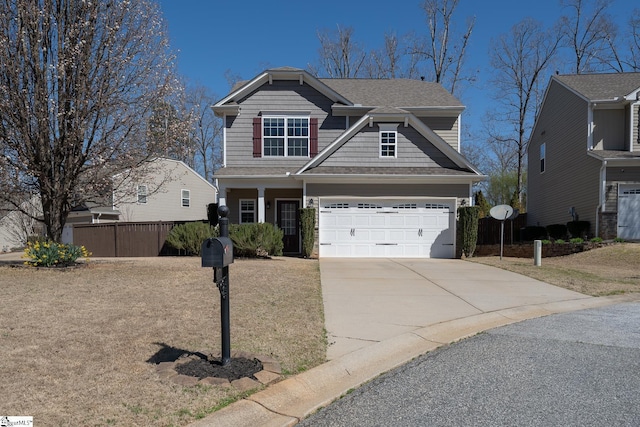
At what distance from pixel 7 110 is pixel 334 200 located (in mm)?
10038

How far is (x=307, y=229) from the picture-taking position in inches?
618

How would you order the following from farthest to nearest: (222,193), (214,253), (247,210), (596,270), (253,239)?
(247,210) → (222,193) → (253,239) → (596,270) → (214,253)

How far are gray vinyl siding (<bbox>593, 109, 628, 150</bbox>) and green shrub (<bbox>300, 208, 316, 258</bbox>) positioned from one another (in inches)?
518

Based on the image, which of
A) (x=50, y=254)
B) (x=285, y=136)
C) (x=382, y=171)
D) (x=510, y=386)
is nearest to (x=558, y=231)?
(x=382, y=171)

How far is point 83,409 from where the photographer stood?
3445mm

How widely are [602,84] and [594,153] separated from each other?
448cm

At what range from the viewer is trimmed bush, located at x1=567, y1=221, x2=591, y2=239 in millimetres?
18956

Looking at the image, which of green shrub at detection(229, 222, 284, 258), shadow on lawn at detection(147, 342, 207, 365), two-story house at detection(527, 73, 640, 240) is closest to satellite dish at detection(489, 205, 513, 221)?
two-story house at detection(527, 73, 640, 240)

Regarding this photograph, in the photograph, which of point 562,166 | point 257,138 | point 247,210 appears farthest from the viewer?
point 562,166

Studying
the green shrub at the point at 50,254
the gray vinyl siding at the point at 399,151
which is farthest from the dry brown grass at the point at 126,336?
the gray vinyl siding at the point at 399,151

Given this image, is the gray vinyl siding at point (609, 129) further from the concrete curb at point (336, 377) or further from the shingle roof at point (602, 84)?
the concrete curb at point (336, 377)

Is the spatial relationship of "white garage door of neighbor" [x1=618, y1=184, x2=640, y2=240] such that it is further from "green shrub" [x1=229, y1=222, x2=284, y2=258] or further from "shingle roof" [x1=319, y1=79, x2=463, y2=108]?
"green shrub" [x1=229, y1=222, x2=284, y2=258]

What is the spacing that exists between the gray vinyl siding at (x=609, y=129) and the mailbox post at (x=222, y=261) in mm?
19953

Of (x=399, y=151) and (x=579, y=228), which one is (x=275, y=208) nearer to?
(x=399, y=151)
